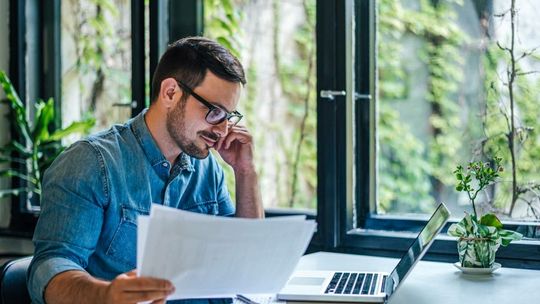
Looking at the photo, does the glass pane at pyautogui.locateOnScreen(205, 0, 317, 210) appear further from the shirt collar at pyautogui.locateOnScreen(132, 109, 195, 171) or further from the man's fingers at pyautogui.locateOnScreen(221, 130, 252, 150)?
the shirt collar at pyautogui.locateOnScreen(132, 109, 195, 171)

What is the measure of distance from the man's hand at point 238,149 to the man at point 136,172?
0.11 meters

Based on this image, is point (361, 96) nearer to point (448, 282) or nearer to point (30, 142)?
point (448, 282)

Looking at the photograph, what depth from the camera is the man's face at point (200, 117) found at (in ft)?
6.06

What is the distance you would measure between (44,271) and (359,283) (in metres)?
0.73

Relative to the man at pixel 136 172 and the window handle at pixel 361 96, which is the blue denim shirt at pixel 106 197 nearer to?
the man at pixel 136 172

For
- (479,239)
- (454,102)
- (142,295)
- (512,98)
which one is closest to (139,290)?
(142,295)

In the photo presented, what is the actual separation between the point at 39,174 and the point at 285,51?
1.11 m

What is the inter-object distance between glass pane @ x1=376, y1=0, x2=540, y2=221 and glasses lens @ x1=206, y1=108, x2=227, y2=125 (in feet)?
A: 2.78

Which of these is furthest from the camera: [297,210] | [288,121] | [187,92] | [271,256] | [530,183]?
[288,121]

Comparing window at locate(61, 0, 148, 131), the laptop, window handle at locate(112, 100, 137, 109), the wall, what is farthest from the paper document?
the wall

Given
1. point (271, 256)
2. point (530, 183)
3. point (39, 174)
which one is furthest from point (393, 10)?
point (39, 174)

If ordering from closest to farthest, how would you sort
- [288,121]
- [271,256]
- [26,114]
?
[271,256] < [288,121] < [26,114]

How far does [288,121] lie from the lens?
2.94m

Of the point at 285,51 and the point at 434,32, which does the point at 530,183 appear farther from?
the point at 285,51
